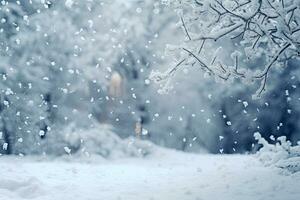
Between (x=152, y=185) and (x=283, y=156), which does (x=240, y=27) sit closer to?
(x=283, y=156)

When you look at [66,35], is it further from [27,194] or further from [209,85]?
[27,194]

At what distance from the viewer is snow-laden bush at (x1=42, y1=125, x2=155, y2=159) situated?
17703mm

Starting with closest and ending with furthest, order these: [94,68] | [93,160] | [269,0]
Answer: [269,0], [93,160], [94,68]

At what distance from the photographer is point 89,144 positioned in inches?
705

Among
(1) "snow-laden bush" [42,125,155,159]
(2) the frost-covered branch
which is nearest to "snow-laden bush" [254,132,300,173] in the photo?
(2) the frost-covered branch

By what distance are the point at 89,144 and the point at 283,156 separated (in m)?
8.84

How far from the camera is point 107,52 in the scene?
20328mm

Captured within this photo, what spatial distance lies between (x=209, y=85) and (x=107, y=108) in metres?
4.68

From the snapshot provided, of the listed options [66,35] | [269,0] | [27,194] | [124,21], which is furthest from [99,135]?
[269,0]

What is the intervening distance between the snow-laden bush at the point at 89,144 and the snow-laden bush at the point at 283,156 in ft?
21.7

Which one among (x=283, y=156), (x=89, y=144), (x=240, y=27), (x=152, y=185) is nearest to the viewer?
(x=240, y=27)

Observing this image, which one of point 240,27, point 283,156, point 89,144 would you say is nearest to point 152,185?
point 283,156

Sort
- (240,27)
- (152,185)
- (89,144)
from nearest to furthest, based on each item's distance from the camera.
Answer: (240,27)
(152,185)
(89,144)

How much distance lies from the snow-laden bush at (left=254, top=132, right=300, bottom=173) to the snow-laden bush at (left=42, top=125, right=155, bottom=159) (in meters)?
6.61
